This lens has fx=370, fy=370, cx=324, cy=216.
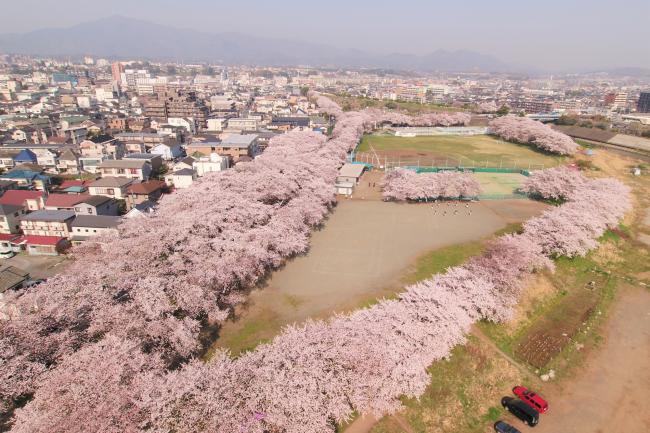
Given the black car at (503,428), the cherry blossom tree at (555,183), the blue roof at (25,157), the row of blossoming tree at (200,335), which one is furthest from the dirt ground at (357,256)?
the blue roof at (25,157)

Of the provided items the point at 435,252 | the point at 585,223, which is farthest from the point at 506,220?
the point at 435,252

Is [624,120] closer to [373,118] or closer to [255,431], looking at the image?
[373,118]

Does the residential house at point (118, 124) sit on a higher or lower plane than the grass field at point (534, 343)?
higher

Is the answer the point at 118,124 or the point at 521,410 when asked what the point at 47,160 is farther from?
the point at 521,410

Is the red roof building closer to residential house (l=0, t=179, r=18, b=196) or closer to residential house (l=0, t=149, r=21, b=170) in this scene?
residential house (l=0, t=179, r=18, b=196)

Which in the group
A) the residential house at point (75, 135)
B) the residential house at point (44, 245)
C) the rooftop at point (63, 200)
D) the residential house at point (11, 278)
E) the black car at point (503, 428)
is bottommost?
the black car at point (503, 428)

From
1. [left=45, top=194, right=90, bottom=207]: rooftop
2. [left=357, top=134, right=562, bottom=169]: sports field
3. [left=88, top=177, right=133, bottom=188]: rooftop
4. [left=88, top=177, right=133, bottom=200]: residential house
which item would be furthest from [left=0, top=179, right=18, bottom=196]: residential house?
[left=357, top=134, right=562, bottom=169]: sports field

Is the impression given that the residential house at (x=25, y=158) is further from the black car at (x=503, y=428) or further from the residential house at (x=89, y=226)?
the black car at (x=503, y=428)
